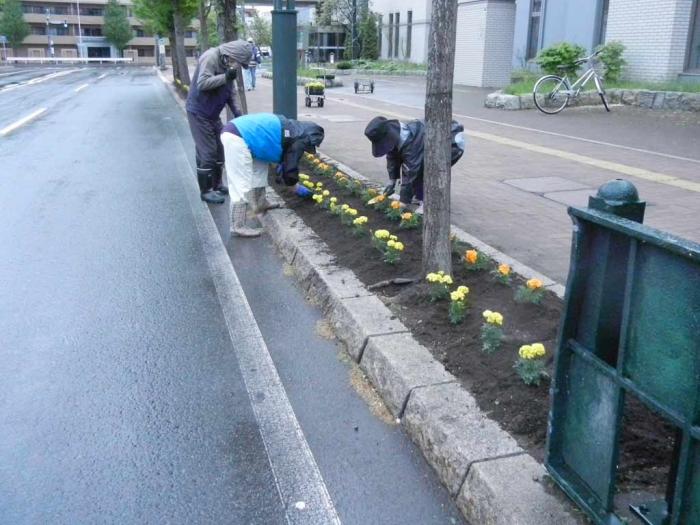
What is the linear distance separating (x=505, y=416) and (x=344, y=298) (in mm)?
1782

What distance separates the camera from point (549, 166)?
10.1 m

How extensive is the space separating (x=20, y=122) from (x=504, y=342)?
16.5 meters

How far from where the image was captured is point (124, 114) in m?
20.1

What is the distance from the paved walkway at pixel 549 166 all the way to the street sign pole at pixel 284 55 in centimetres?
122

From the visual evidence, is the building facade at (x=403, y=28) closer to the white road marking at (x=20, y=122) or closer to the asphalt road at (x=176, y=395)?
the white road marking at (x=20, y=122)

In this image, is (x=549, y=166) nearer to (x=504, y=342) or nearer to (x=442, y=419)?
(x=504, y=342)

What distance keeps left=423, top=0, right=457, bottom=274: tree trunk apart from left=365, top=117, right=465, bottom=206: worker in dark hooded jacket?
74.5 inches

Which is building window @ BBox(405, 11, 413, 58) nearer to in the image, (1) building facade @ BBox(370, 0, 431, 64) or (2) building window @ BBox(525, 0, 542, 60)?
(1) building facade @ BBox(370, 0, 431, 64)

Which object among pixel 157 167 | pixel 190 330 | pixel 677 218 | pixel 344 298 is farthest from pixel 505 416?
pixel 157 167

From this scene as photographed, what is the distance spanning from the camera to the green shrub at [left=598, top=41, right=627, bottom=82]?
17.5 m

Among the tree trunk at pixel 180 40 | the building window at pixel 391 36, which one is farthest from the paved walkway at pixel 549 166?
the building window at pixel 391 36

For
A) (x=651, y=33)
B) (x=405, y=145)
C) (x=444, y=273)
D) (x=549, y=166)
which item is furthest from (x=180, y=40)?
(x=444, y=273)

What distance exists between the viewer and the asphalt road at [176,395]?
3.02m

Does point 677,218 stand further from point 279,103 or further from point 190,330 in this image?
point 279,103
